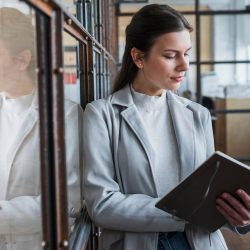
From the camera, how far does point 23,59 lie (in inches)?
43.7

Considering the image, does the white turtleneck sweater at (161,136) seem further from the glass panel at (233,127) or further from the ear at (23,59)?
the glass panel at (233,127)

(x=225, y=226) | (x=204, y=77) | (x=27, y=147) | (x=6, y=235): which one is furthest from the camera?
(x=204, y=77)

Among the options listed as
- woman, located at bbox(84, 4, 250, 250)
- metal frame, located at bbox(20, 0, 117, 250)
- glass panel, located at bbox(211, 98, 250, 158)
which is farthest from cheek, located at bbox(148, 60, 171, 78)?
glass panel, located at bbox(211, 98, 250, 158)

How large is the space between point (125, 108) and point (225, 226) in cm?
42

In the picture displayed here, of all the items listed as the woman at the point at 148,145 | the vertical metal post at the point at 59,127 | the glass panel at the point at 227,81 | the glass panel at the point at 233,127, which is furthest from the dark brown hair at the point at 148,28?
the glass panel at the point at 233,127

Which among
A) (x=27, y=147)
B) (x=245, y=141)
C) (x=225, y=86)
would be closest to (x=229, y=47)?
(x=225, y=86)

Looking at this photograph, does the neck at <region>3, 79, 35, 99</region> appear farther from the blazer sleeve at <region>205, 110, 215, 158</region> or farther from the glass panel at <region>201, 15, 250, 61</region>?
the glass panel at <region>201, 15, 250, 61</region>

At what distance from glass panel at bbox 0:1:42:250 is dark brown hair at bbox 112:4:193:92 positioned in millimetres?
384

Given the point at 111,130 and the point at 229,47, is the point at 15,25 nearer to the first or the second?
the point at 111,130

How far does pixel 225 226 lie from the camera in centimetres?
134

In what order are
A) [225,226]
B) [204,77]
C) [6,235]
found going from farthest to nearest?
1. [204,77]
2. [225,226]
3. [6,235]

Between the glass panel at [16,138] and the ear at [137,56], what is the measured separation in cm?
39

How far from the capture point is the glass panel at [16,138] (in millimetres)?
1062

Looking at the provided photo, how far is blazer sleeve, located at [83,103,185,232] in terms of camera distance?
122 cm
